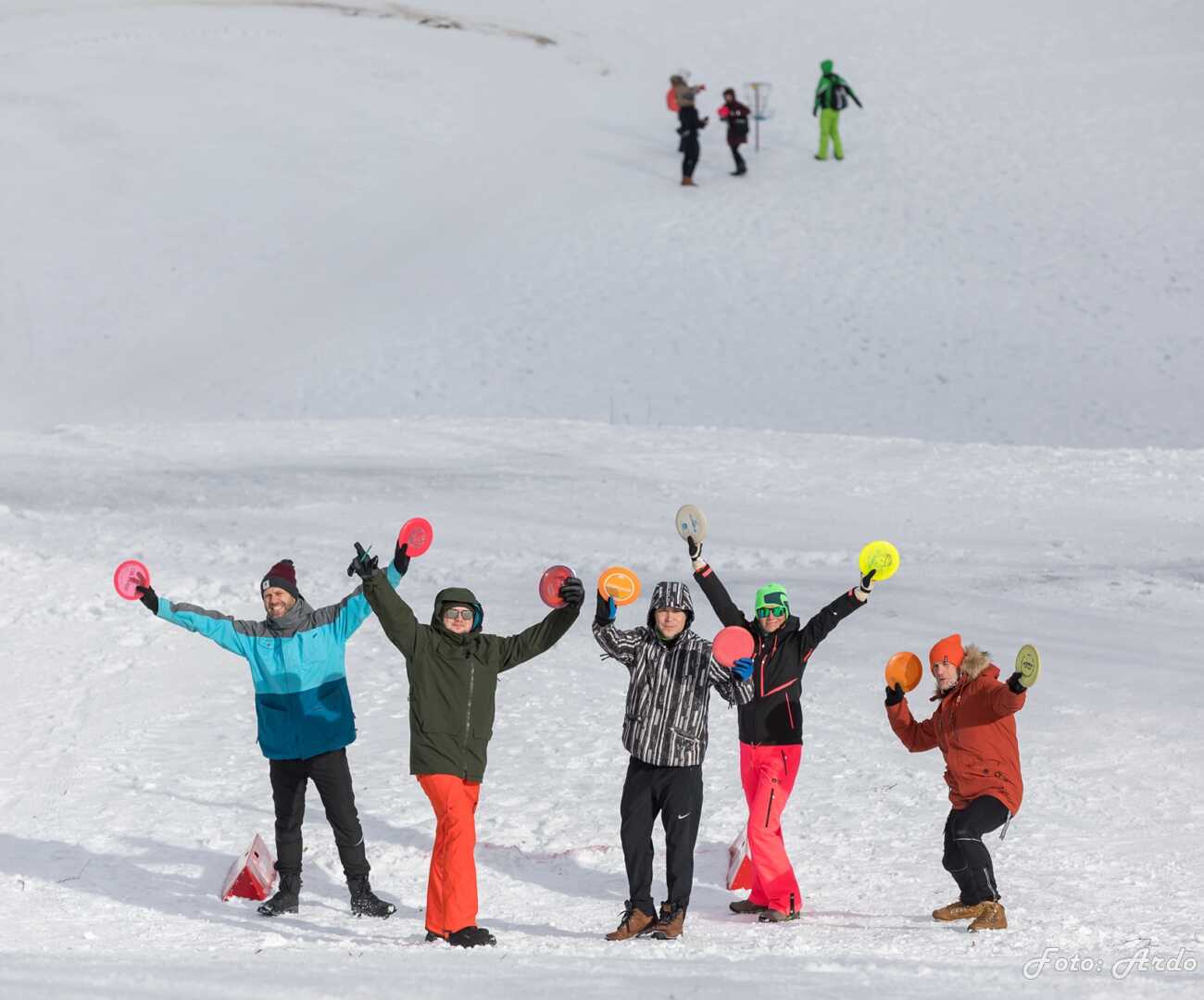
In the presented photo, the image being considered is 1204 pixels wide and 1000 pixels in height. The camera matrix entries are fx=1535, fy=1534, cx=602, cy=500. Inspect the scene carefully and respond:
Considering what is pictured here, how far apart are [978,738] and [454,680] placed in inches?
83.2

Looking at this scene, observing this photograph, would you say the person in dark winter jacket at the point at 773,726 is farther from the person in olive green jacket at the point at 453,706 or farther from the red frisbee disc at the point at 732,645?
the person in olive green jacket at the point at 453,706

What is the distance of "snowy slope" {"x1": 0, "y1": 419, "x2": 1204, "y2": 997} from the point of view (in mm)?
5699

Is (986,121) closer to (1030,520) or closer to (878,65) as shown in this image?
(878,65)

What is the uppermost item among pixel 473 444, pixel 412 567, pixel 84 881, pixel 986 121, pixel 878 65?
pixel 878 65

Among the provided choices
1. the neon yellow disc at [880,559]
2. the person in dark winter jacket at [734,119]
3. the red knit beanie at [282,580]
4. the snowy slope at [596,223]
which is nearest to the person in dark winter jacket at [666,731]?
the neon yellow disc at [880,559]

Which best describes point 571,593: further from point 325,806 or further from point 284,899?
point 284,899

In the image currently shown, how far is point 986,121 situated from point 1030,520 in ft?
59.3

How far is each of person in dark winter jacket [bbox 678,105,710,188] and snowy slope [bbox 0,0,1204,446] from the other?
399 millimetres

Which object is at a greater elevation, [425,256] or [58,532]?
[425,256]

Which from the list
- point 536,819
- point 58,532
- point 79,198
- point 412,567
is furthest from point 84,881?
point 79,198

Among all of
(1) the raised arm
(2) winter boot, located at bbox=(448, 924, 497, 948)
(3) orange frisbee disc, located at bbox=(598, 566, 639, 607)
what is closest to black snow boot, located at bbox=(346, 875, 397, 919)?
(2) winter boot, located at bbox=(448, 924, 497, 948)

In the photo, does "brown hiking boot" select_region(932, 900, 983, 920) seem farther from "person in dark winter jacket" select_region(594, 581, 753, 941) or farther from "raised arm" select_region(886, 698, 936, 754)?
"person in dark winter jacket" select_region(594, 581, 753, 941)

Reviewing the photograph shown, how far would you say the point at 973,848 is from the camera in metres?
6.06

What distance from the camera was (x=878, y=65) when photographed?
32062 millimetres
